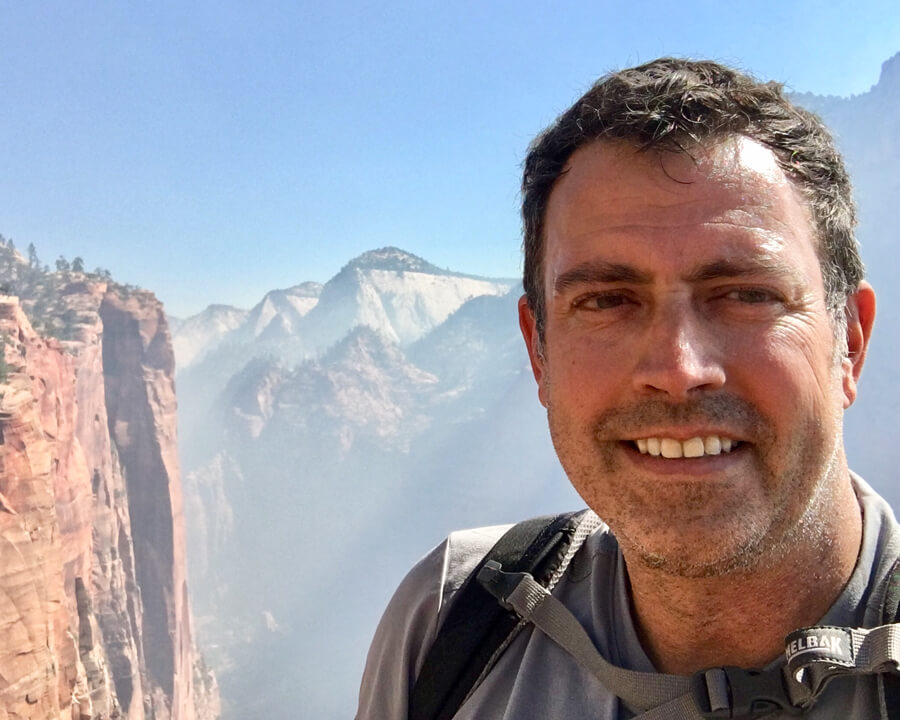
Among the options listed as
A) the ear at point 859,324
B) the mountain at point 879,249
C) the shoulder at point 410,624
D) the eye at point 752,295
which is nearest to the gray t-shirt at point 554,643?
the shoulder at point 410,624

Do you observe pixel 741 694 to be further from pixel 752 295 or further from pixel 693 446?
pixel 752 295

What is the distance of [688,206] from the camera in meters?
1.32

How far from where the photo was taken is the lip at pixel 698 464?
1217mm

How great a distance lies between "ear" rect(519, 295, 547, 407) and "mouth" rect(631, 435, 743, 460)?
1.02 ft

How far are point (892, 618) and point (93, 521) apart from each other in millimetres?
45007

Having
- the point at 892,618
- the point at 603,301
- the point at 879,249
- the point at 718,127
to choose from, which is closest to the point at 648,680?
the point at 892,618

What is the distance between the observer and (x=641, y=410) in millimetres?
1261

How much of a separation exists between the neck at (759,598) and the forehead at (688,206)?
0.49 m

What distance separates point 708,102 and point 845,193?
0.38 m

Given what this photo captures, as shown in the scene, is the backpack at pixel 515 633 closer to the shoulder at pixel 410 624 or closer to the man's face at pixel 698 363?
the shoulder at pixel 410 624

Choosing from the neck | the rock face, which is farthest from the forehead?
the rock face

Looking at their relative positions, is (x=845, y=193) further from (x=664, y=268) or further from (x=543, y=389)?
(x=543, y=389)

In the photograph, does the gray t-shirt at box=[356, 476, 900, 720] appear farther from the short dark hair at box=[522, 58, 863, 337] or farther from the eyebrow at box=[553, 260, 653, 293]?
the eyebrow at box=[553, 260, 653, 293]

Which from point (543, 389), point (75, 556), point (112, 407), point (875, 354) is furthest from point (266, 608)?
point (543, 389)
